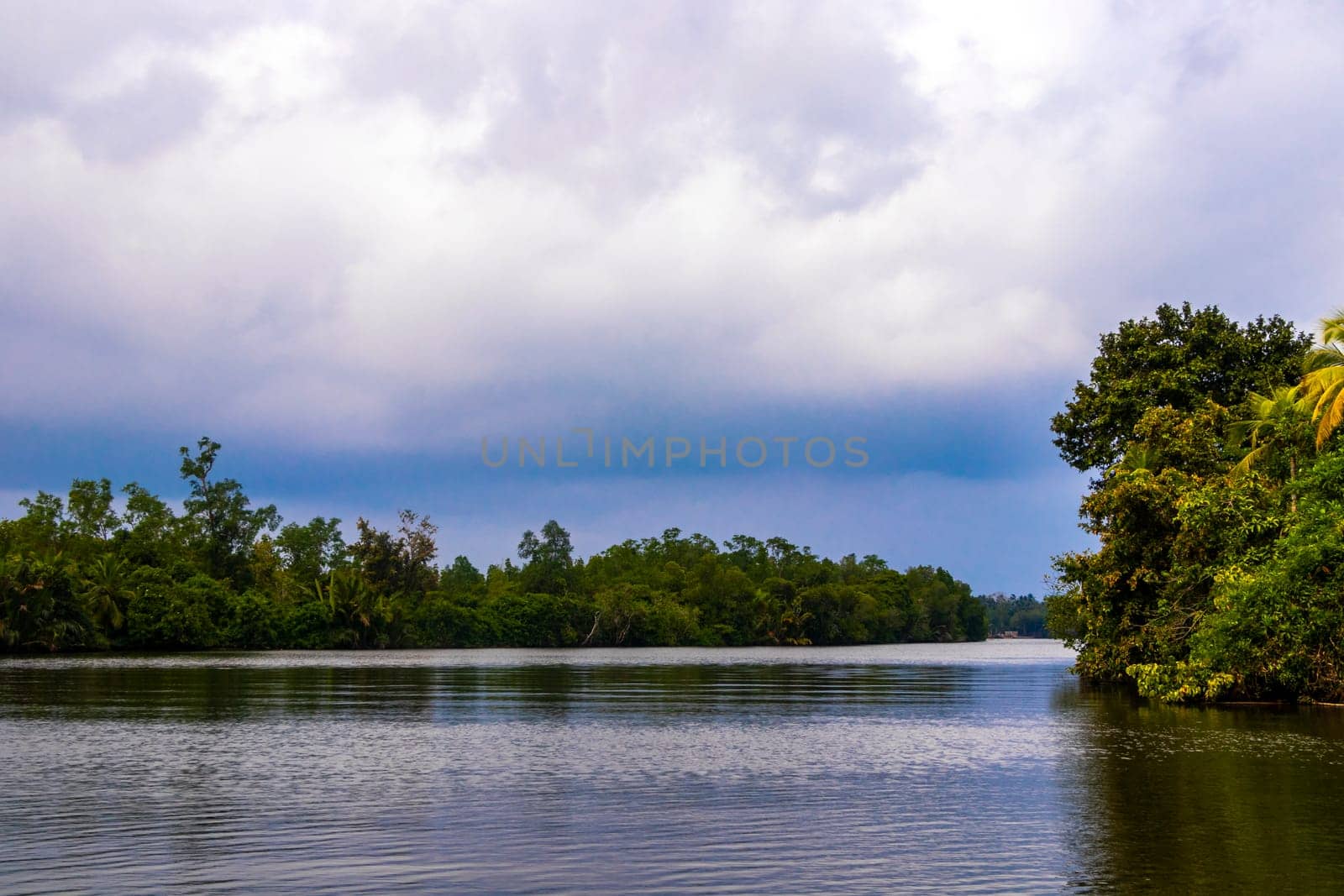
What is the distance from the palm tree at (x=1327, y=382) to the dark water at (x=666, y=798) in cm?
729

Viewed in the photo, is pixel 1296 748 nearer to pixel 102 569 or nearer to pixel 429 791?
pixel 429 791

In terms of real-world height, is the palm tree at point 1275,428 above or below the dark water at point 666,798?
above

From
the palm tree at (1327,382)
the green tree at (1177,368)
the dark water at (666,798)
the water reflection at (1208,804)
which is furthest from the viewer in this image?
the green tree at (1177,368)

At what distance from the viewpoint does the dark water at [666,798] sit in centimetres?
1263

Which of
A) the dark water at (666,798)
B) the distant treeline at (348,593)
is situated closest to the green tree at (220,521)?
the distant treeline at (348,593)

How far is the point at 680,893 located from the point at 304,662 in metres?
69.6

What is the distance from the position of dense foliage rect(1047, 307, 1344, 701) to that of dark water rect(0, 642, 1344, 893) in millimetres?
2155

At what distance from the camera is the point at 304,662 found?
7675cm

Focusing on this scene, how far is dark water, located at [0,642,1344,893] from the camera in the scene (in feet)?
41.4

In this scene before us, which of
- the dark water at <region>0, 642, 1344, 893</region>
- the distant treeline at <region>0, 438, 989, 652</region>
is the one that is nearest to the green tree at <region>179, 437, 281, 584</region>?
the distant treeline at <region>0, 438, 989, 652</region>

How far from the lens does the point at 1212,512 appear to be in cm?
3450

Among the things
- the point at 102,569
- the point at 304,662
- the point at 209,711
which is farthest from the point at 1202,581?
the point at 102,569

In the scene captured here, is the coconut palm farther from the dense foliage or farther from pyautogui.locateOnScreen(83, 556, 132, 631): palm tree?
pyautogui.locateOnScreen(83, 556, 132, 631): palm tree

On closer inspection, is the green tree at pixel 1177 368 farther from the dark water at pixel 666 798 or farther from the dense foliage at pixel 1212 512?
the dark water at pixel 666 798
